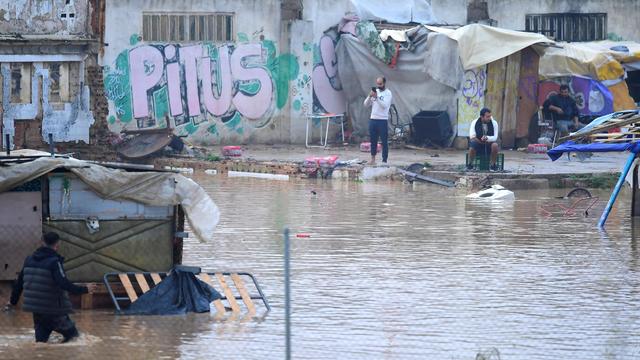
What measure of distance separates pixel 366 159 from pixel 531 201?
6210 millimetres

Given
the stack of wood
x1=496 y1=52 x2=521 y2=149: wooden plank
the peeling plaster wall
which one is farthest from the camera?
x1=496 y1=52 x2=521 y2=149: wooden plank

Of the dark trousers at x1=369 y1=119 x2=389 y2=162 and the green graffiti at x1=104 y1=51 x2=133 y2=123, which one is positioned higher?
the green graffiti at x1=104 y1=51 x2=133 y2=123

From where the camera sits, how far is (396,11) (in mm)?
33281

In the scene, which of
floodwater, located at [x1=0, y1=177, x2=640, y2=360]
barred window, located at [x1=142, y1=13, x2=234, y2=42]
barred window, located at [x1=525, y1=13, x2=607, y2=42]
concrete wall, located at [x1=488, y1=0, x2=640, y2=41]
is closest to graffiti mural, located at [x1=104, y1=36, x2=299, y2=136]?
barred window, located at [x1=142, y1=13, x2=234, y2=42]

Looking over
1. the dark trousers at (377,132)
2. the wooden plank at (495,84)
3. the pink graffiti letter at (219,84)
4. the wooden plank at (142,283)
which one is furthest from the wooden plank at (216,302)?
the pink graffiti letter at (219,84)

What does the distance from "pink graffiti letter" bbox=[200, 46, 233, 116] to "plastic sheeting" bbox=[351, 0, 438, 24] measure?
327cm

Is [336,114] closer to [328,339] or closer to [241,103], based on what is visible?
[241,103]

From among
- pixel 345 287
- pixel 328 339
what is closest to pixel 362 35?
pixel 345 287

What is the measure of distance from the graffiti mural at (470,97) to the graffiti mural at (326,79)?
337 cm

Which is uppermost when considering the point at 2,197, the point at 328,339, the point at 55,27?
the point at 55,27

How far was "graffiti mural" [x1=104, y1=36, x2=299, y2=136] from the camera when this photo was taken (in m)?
31.1

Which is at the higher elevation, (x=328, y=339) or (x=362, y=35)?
(x=362, y=35)

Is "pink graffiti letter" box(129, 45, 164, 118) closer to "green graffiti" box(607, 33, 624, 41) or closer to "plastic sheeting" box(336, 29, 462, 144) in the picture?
"plastic sheeting" box(336, 29, 462, 144)

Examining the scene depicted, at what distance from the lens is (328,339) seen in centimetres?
1130
